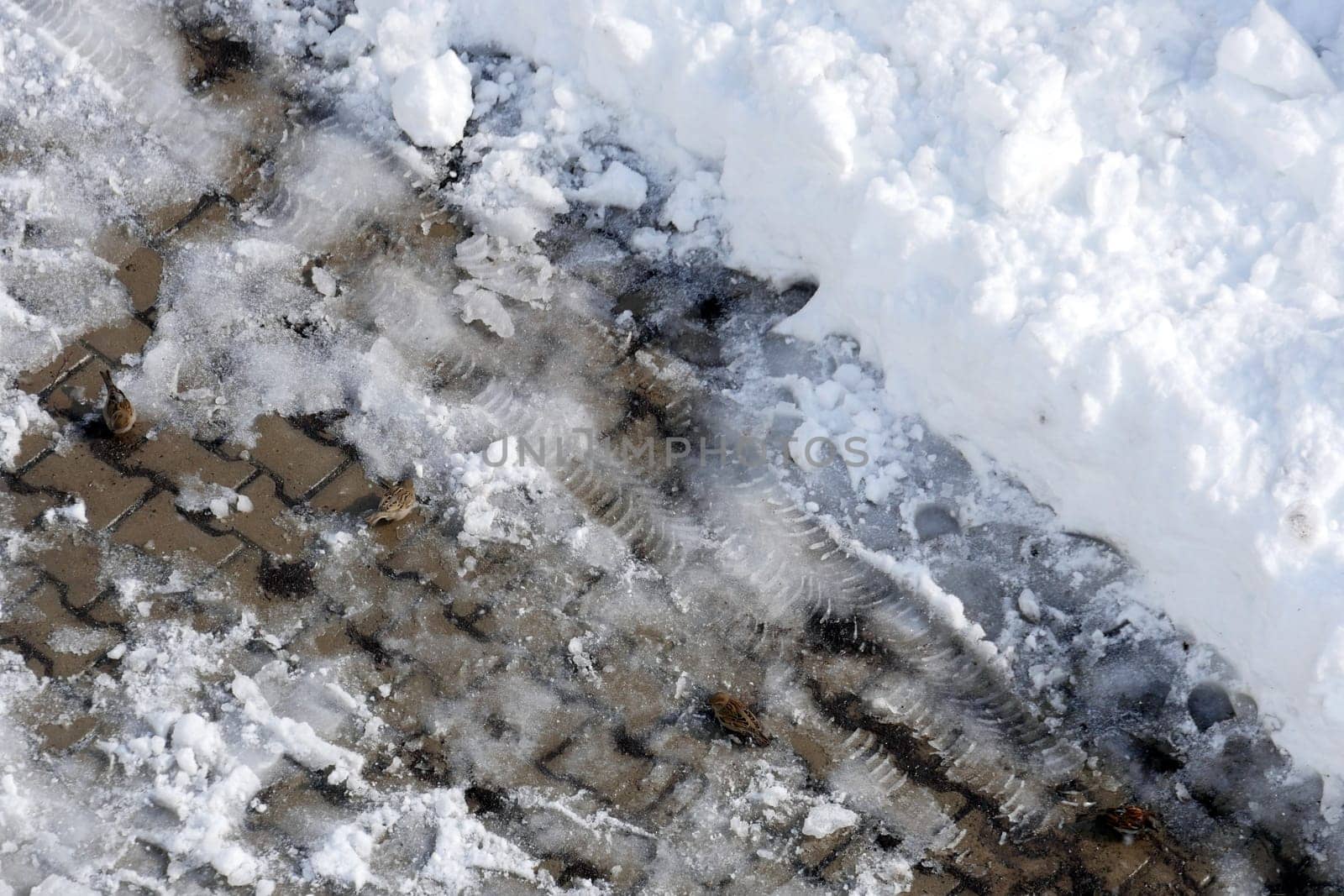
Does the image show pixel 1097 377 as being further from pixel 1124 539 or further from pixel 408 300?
pixel 408 300

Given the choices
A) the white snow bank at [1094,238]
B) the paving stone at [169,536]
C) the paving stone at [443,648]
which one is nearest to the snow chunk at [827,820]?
the paving stone at [443,648]

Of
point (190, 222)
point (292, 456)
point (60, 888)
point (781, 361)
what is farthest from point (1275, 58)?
point (60, 888)

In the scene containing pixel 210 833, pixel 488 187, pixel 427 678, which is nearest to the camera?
pixel 210 833

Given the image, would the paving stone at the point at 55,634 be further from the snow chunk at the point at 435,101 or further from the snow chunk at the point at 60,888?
the snow chunk at the point at 435,101

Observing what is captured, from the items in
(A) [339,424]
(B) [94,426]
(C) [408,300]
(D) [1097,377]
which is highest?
(D) [1097,377]

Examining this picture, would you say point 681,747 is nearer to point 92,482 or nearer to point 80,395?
point 92,482

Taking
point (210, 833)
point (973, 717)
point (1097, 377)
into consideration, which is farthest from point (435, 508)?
point (1097, 377)
